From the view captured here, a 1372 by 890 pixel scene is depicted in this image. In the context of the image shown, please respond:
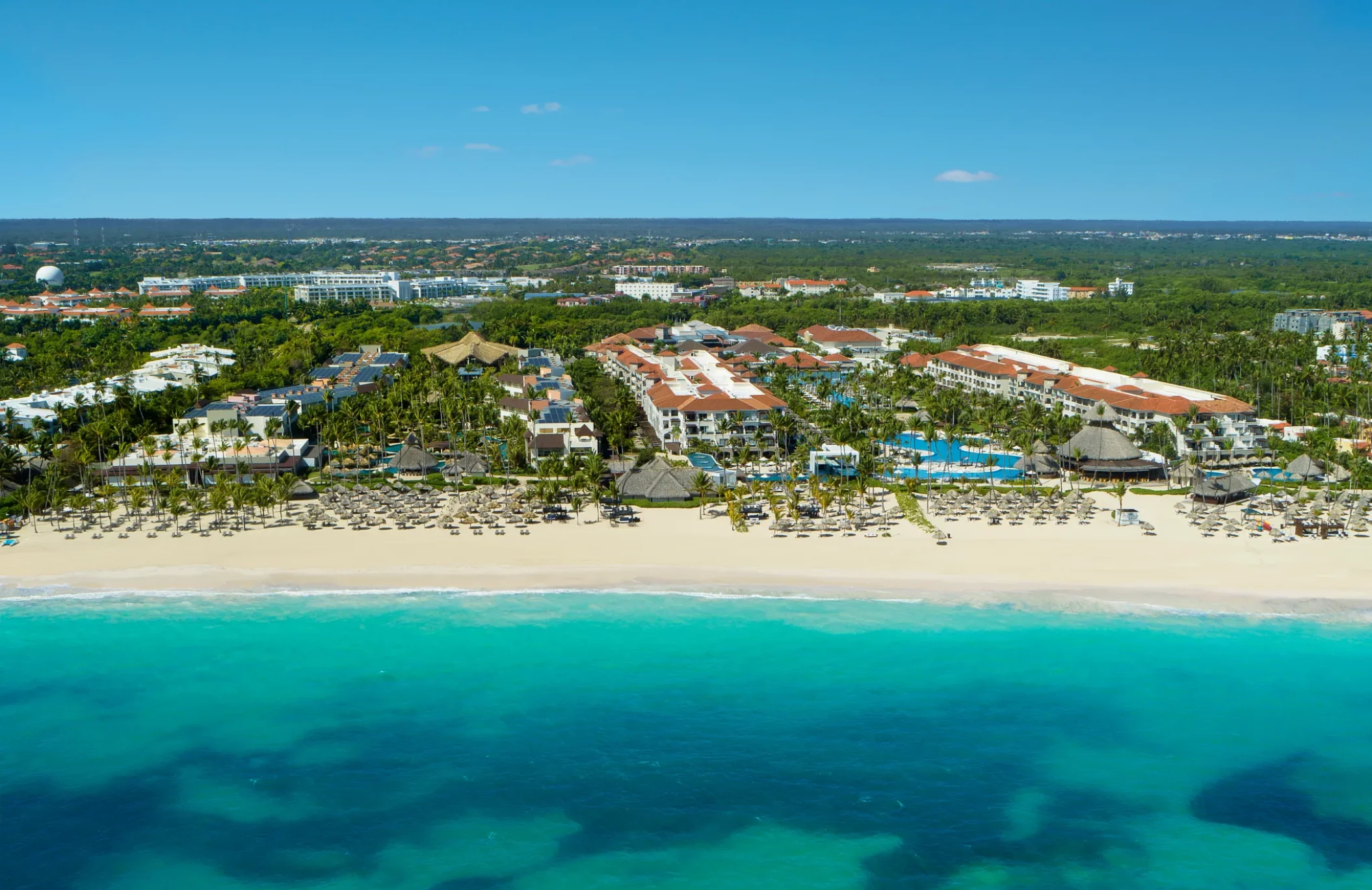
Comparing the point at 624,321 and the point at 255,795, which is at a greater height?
the point at 624,321

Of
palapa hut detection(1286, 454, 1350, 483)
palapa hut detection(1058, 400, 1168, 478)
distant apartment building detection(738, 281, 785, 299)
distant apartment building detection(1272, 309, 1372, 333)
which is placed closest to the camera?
palapa hut detection(1286, 454, 1350, 483)

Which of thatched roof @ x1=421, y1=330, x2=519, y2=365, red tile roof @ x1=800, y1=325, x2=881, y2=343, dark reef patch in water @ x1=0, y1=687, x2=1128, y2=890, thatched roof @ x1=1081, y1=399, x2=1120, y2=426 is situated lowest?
dark reef patch in water @ x1=0, y1=687, x2=1128, y2=890

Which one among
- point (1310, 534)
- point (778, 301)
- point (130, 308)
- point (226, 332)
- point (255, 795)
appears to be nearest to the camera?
point (255, 795)

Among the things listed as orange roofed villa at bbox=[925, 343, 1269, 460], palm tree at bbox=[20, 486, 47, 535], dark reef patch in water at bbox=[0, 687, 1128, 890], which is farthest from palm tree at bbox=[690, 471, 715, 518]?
palm tree at bbox=[20, 486, 47, 535]

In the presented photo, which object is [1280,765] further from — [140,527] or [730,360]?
[730,360]

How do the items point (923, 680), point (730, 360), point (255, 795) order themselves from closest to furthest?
1. point (255, 795)
2. point (923, 680)
3. point (730, 360)

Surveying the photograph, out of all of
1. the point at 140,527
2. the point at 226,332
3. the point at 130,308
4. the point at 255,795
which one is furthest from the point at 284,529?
the point at 130,308

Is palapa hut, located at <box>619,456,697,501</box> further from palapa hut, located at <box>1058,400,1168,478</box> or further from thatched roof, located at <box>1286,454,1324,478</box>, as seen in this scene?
thatched roof, located at <box>1286,454,1324,478</box>
